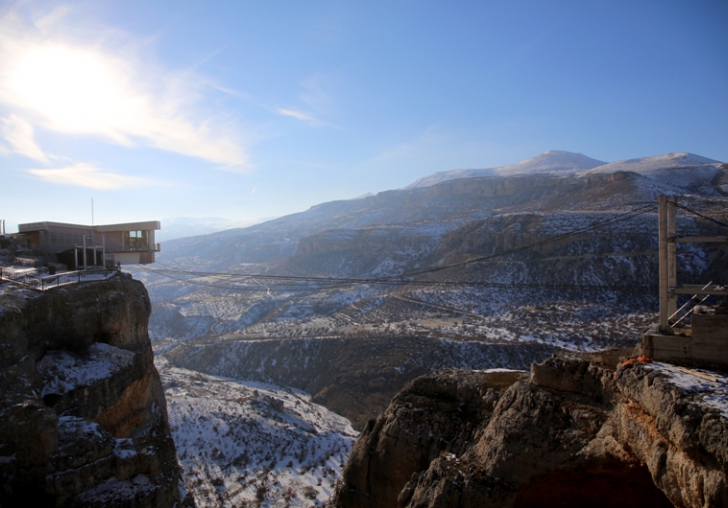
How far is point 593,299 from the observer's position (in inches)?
2207

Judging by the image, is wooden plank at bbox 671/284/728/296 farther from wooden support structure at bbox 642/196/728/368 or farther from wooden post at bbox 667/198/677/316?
wooden post at bbox 667/198/677/316

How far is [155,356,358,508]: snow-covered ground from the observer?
26.2 metres

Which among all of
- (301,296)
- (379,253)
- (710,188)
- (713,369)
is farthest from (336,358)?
(710,188)

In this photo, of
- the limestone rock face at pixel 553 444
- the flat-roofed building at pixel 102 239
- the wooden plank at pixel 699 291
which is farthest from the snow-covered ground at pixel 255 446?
the wooden plank at pixel 699 291

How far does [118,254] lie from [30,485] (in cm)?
1969

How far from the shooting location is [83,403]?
15.5 metres

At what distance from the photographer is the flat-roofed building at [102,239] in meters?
27.6

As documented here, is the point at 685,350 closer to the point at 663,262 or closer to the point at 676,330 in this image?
the point at 676,330

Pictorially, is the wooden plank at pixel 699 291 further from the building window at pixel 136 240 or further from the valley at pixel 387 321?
the building window at pixel 136 240

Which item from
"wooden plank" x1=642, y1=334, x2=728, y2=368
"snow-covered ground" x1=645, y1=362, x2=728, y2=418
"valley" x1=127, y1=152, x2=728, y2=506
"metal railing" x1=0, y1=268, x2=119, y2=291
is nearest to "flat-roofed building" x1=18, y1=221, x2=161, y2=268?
"valley" x1=127, y1=152, x2=728, y2=506

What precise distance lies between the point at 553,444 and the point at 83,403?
14.4m

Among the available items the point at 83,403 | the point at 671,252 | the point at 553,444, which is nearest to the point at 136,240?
the point at 83,403

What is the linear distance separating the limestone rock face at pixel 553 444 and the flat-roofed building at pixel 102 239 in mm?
20338

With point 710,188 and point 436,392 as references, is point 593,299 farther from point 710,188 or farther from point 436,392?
point 710,188
